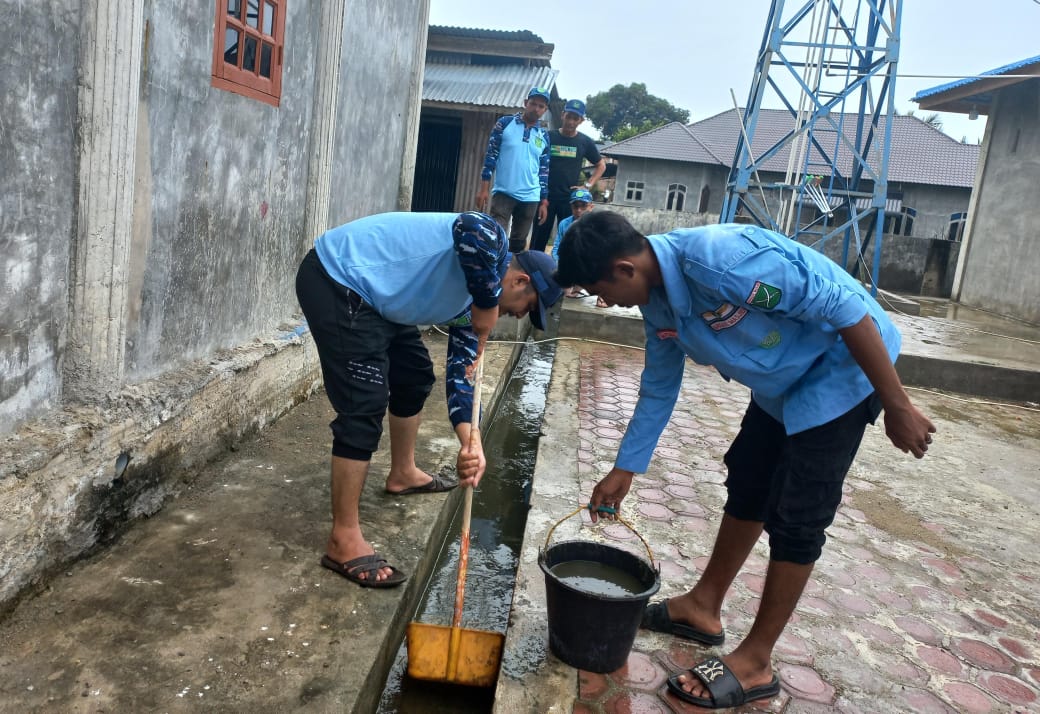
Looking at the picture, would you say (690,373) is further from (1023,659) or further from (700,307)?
(700,307)

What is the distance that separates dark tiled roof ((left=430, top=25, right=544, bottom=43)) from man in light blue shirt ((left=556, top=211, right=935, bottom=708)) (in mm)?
9298

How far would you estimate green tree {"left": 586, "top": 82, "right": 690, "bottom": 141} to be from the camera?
56.8 m

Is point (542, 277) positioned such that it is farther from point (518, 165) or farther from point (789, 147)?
point (789, 147)

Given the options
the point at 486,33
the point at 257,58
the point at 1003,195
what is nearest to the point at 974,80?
the point at 1003,195

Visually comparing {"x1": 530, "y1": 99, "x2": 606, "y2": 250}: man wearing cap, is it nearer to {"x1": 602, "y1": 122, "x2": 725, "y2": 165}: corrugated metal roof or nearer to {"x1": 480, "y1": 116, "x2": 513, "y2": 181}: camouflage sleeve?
{"x1": 480, "y1": 116, "x2": 513, "y2": 181}: camouflage sleeve

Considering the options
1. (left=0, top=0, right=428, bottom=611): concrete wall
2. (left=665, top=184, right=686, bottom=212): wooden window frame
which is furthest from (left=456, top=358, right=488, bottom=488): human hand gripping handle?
(left=665, top=184, right=686, bottom=212): wooden window frame

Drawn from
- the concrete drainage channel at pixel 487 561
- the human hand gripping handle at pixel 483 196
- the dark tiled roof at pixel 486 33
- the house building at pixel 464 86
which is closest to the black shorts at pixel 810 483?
the concrete drainage channel at pixel 487 561

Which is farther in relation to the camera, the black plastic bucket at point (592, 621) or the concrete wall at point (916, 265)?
the concrete wall at point (916, 265)

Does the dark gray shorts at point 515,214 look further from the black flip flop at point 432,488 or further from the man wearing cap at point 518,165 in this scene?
the black flip flop at point 432,488

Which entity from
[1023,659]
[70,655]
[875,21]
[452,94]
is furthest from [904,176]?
[70,655]

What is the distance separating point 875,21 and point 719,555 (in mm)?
10527

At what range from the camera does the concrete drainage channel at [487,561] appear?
8.25 ft

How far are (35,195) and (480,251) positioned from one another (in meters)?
1.30

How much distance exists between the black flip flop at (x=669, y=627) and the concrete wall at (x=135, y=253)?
190cm
